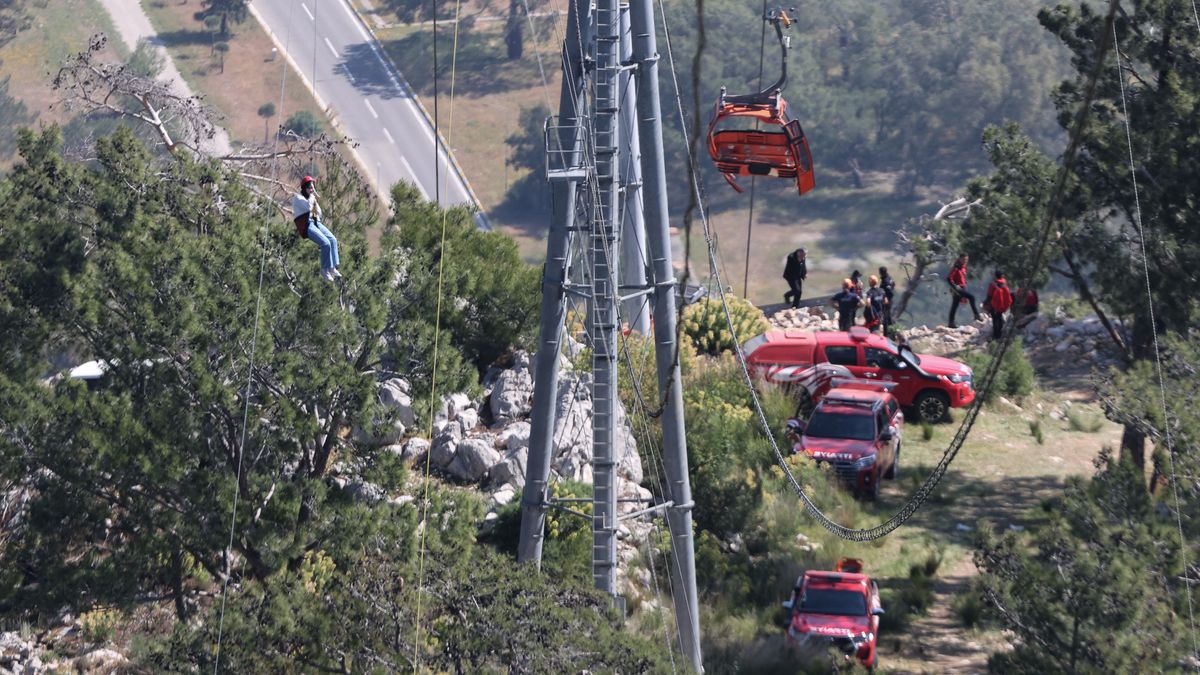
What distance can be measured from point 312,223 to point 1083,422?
19.7 meters

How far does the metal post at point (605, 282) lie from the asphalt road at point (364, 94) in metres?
55.5

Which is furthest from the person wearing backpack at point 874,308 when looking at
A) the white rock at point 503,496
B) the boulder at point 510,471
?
the white rock at point 503,496

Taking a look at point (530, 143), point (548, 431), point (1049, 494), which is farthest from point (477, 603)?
point (530, 143)

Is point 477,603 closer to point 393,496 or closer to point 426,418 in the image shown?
point 393,496

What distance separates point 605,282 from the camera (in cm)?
1836

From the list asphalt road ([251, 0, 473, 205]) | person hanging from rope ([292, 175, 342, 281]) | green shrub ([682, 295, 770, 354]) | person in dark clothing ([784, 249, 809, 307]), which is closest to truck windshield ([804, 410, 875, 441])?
green shrub ([682, 295, 770, 354])

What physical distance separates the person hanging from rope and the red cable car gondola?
8.60 meters

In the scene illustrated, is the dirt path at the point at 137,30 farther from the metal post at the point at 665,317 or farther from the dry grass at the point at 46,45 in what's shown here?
the metal post at the point at 665,317

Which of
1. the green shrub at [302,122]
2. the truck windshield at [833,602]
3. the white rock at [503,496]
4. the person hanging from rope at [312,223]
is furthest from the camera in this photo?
the green shrub at [302,122]

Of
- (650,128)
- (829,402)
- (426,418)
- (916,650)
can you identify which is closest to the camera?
(650,128)

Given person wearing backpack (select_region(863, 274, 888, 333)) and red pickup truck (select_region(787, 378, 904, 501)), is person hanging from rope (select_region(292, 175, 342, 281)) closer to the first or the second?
red pickup truck (select_region(787, 378, 904, 501))

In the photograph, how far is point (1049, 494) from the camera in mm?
26797

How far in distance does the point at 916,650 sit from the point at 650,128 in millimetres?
8383

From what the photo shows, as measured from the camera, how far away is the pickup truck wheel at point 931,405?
29.0 meters
